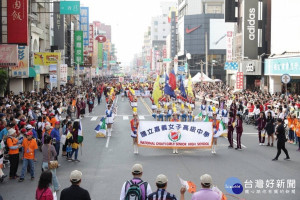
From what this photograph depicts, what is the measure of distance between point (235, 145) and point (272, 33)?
103 ft

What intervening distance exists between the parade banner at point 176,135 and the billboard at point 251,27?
3539 centimetres

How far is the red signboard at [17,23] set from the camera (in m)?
26.0

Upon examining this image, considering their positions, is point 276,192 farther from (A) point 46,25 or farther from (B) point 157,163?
(A) point 46,25

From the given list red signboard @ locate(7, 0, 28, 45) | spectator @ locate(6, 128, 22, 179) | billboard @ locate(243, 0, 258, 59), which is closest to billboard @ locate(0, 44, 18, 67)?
red signboard @ locate(7, 0, 28, 45)

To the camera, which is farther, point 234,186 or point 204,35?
point 204,35

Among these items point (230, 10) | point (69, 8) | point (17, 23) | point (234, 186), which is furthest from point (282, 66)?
point (234, 186)

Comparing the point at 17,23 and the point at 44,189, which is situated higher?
the point at 17,23

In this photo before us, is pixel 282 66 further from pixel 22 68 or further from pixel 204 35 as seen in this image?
pixel 204 35

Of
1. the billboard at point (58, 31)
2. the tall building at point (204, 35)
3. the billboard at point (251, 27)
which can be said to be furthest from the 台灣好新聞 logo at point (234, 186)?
the tall building at point (204, 35)

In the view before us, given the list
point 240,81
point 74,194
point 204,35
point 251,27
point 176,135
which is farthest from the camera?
point 204,35

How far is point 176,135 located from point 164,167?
2750 millimetres

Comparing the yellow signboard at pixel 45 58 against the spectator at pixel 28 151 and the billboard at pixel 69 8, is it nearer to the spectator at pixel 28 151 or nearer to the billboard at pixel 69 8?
the billboard at pixel 69 8

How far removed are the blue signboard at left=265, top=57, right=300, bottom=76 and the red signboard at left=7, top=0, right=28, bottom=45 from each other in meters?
23.7

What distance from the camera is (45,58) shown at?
41594 mm
